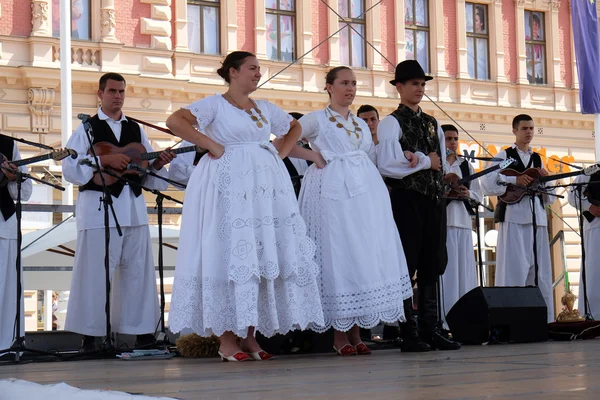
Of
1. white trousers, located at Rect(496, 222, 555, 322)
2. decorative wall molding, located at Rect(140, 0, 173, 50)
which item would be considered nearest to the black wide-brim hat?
white trousers, located at Rect(496, 222, 555, 322)

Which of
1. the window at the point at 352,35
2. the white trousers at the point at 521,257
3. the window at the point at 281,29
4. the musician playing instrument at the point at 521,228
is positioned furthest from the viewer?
the window at the point at 352,35

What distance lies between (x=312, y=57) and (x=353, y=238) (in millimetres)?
15204

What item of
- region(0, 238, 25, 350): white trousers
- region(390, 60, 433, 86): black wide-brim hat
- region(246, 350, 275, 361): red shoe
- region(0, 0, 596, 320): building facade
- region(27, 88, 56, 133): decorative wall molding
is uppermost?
region(0, 0, 596, 320): building facade

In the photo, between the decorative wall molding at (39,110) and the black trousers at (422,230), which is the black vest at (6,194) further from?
the decorative wall molding at (39,110)

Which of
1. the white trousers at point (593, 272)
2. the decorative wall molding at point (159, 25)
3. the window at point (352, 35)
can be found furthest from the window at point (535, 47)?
the white trousers at point (593, 272)

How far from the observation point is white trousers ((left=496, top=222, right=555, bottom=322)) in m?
8.90

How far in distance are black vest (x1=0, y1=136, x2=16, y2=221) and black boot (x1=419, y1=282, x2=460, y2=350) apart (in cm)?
253

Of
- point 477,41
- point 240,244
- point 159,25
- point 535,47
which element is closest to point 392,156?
point 240,244

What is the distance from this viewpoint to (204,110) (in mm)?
5508

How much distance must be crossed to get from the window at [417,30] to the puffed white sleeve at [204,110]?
16.8 meters

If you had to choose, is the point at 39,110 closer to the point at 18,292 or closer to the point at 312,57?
the point at 312,57

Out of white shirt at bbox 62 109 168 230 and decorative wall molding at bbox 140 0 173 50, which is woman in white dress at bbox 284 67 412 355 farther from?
decorative wall molding at bbox 140 0 173 50

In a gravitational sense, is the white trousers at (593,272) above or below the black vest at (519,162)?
below

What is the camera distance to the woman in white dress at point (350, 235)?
18.7 ft
